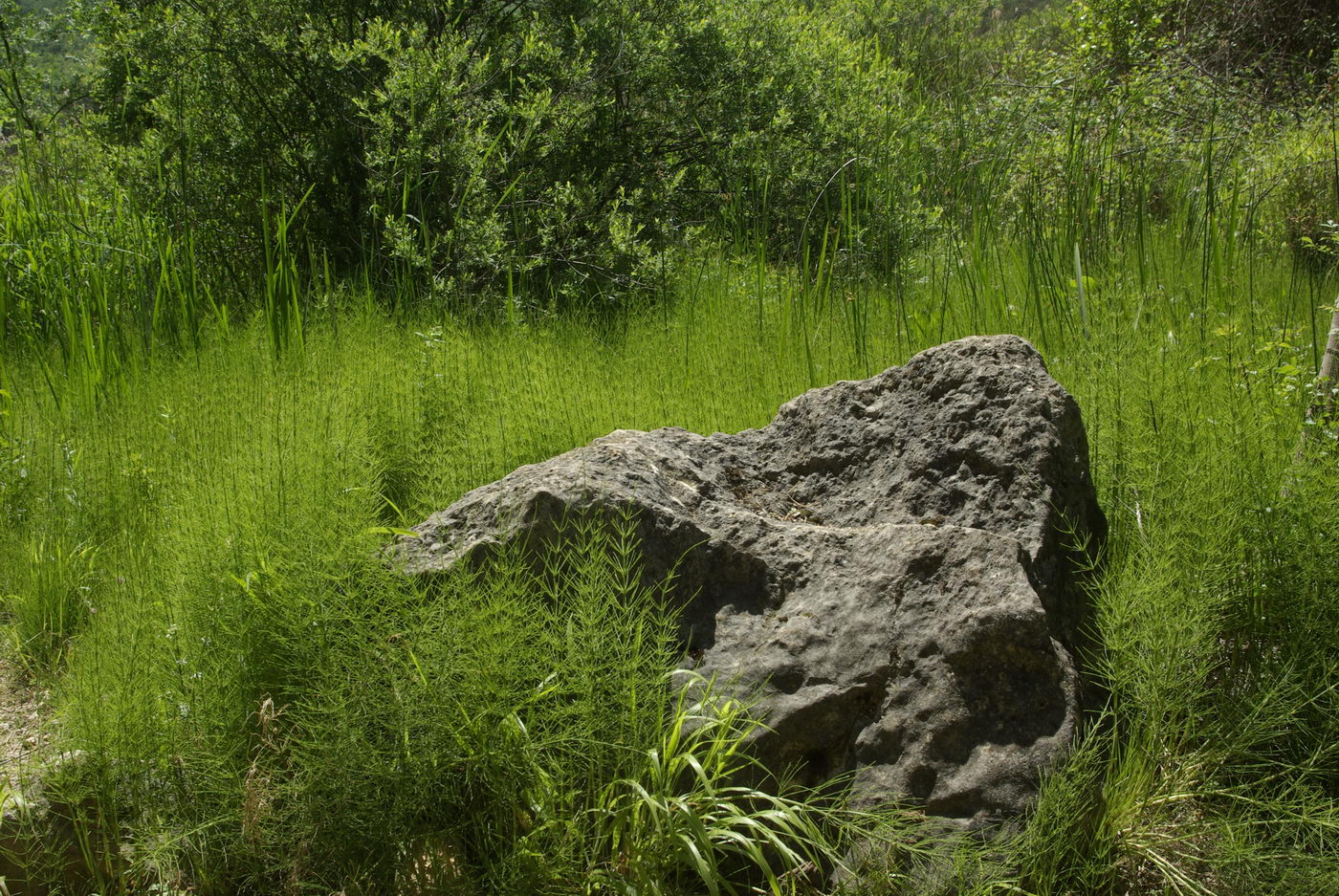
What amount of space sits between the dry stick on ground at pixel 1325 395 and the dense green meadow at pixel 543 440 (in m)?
0.04

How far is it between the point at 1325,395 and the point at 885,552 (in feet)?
4.64

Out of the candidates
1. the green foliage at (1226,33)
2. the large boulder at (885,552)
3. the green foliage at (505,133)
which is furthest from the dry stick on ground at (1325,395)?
the green foliage at (1226,33)

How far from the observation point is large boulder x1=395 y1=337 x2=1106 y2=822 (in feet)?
7.39

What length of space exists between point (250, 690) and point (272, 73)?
4.77 metres

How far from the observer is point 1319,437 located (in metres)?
2.94

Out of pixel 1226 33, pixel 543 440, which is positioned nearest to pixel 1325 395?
pixel 543 440

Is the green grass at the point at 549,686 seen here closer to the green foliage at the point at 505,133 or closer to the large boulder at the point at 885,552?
the large boulder at the point at 885,552

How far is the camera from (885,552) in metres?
2.52

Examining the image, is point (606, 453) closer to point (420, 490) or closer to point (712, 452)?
point (712, 452)

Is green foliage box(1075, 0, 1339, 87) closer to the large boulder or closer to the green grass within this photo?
the green grass

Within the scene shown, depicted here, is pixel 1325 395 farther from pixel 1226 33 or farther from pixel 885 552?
pixel 1226 33

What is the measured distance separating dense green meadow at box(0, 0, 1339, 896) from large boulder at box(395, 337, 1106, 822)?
11 cm

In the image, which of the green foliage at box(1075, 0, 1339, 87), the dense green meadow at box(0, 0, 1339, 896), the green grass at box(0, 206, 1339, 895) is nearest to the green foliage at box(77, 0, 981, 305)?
the dense green meadow at box(0, 0, 1339, 896)

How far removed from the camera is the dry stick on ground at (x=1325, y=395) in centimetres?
279
